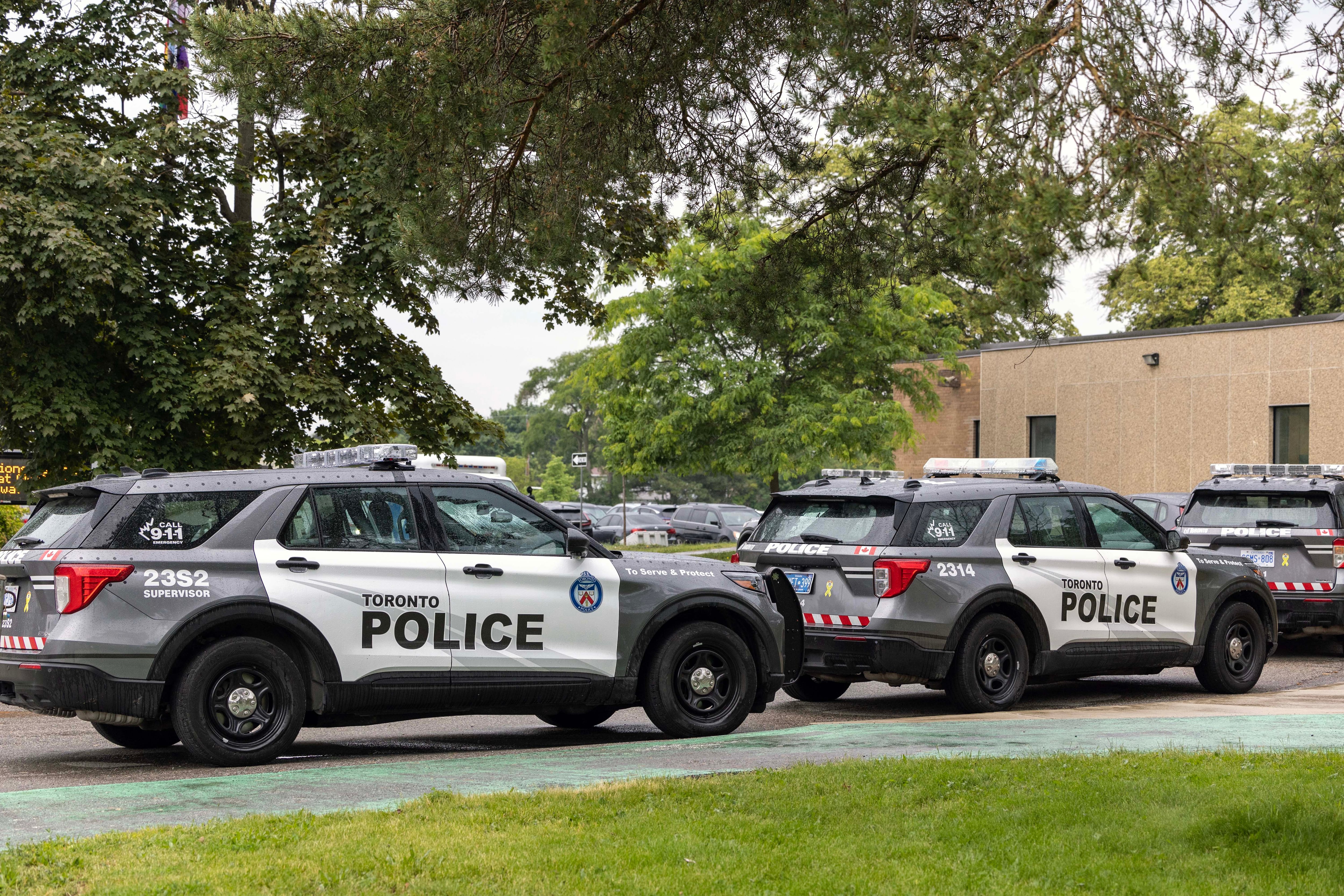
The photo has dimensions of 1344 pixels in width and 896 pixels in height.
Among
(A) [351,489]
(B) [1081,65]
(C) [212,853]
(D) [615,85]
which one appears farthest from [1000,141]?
(C) [212,853]

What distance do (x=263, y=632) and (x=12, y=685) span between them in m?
1.35

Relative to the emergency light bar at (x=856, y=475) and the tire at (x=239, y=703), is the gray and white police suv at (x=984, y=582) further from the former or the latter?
the tire at (x=239, y=703)

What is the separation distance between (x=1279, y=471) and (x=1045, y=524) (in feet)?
18.4

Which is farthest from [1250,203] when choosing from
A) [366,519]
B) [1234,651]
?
[1234,651]

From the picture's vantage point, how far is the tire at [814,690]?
40.7 ft

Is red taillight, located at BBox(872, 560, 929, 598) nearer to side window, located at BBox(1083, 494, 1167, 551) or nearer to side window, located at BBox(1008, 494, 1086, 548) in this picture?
side window, located at BBox(1008, 494, 1086, 548)

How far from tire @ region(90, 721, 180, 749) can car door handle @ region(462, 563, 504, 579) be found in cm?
209

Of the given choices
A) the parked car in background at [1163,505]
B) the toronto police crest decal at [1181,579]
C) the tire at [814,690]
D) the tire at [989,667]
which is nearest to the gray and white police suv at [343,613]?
the tire at [989,667]

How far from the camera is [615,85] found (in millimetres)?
10562

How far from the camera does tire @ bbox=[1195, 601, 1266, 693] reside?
12.7 m

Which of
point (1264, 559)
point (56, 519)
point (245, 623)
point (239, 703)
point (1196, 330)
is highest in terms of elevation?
point (1196, 330)

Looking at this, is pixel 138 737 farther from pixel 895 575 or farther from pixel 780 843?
pixel 895 575

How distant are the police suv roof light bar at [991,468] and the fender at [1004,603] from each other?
1249 millimetres

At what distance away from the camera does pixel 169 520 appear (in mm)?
8414
